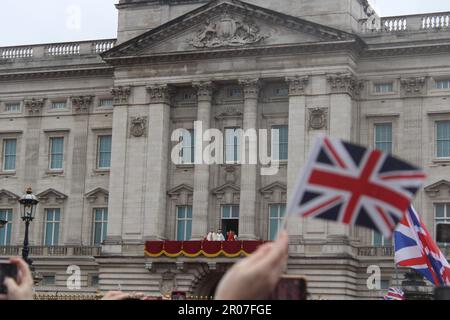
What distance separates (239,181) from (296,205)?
48444 millimetres

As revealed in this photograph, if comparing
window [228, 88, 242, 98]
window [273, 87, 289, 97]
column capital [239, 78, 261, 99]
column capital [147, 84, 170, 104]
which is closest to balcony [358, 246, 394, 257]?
window [273, 87, 289, 97]

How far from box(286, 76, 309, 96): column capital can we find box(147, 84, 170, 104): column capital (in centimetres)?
706

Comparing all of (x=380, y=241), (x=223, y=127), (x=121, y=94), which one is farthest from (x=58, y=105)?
(x=380, y=241)

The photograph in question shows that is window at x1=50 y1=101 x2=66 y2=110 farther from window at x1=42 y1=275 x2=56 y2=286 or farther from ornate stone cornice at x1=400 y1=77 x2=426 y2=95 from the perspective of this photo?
ornate stone cornice at x1=400 y1=77 x2=426 y2=95

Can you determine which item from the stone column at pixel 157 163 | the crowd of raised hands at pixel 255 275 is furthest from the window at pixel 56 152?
the crowd of raised hands at pixel 255 275

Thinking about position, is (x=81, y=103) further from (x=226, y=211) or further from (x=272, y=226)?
(x=272, y=226)

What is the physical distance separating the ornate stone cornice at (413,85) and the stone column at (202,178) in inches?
406

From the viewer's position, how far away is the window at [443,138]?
54.6 metres

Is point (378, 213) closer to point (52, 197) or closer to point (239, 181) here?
point (239, 181)

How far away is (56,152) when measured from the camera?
→ 63281 millimetres

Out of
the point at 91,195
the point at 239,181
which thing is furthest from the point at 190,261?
the point at 91,195

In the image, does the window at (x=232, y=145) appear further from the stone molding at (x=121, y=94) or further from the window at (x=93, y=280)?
the window at (x=93, y=280)

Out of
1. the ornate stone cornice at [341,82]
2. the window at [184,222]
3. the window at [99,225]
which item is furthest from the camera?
the window at [99,225]

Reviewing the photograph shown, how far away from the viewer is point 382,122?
5597 centimetres
